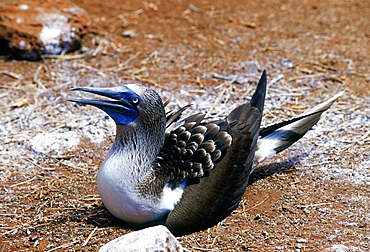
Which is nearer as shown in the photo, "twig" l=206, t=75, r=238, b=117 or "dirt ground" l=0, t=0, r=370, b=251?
"dirt ground" l=0, t=0, r=370, b=251

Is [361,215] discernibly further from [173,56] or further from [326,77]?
[173,56]

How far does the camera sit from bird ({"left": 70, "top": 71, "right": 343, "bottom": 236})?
434cm

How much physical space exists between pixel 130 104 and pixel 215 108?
2545mm

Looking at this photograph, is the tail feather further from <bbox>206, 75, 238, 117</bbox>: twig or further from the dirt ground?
<bbox>206, 75, 238, 117</bbox>: twig

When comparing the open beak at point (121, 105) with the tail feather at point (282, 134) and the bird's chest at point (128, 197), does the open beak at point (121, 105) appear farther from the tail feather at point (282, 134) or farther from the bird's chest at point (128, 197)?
the tail feather at point (282, 134)

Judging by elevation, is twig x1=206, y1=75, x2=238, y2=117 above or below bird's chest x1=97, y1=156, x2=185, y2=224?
below

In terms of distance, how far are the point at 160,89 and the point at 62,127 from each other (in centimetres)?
157

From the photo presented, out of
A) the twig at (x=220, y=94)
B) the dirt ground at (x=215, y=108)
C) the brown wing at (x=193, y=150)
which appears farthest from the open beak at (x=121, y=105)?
the twig at (x=220, y=94)

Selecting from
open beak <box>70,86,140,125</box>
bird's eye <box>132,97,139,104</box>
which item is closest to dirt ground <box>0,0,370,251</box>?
open beak <box>70,86,140,125</box>

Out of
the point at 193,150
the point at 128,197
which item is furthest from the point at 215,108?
the point at 128,197

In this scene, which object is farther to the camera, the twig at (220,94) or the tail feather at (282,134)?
the twig at (220,94)

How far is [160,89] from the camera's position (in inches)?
283

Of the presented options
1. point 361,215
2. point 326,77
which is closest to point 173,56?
point 326,77

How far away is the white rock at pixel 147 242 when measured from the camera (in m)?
3.62
